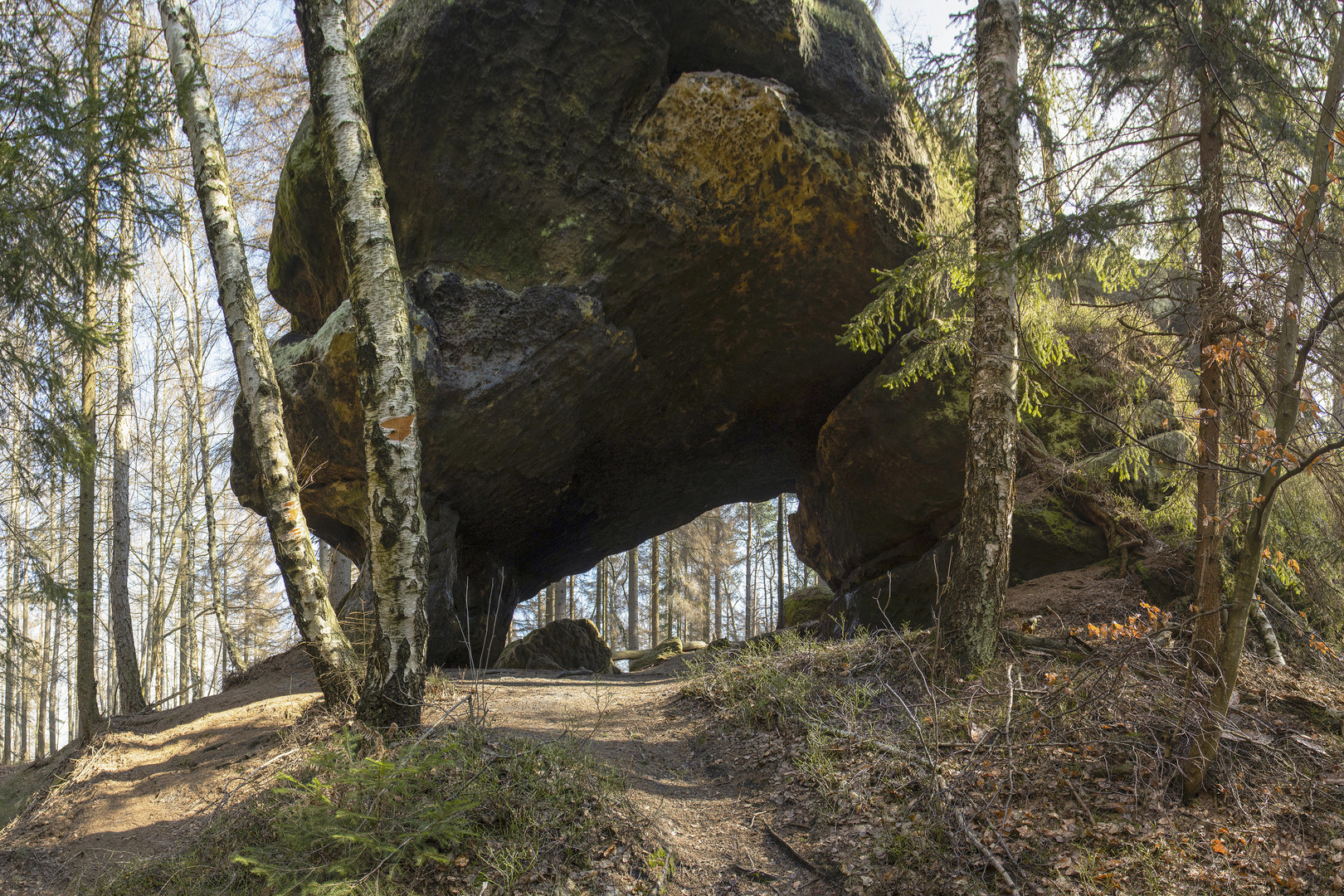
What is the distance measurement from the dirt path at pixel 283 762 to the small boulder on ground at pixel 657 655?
7181 mm

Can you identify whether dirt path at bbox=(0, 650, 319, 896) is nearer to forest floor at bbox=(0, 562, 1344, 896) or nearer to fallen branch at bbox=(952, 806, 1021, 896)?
forest floor at bbox=(0, 562, 1344, 896)

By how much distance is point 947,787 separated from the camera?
380 cm

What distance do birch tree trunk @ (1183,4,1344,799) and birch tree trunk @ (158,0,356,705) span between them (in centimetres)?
565

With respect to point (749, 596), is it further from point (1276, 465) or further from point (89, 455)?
point (1276, 465)

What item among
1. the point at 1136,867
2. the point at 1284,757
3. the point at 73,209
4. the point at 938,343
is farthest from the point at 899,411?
the point at 73,209

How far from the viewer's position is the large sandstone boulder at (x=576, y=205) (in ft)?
24.9

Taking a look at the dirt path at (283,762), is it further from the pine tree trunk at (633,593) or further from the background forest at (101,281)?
the pine tree trunk at (633,593)

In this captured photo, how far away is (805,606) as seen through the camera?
14.3 meters

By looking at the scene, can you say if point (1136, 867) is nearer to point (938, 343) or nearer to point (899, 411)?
point (938, 343)

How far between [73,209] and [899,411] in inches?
376

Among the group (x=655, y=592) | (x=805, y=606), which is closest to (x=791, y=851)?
(x=805, y=606)

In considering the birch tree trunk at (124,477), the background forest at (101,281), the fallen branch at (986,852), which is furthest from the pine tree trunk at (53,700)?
the fallen branch at (986,852)

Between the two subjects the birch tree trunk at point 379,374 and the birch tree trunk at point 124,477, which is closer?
the birch tree trunk at point 379,374

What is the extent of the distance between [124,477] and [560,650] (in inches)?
277
